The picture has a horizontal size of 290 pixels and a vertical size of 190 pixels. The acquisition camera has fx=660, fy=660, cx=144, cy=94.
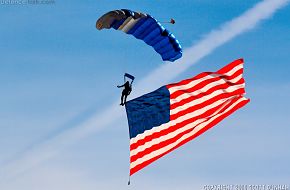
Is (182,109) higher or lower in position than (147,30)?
lower

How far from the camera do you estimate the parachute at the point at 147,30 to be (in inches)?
973

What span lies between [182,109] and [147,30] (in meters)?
3.49

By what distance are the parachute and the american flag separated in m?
1.48

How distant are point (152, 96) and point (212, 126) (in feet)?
9.11

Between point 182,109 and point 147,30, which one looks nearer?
point 147,30

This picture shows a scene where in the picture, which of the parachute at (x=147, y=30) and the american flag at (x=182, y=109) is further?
the american flag at (x=182, y=109)

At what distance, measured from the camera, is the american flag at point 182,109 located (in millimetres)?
25750

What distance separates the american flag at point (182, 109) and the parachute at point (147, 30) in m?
1.48

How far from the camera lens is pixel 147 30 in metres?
25.6

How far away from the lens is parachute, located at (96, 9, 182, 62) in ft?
81.1

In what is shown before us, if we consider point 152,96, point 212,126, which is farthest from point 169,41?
point 212,126

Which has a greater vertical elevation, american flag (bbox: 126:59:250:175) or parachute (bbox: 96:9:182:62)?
parachute (bbox: 96:9:182:62)

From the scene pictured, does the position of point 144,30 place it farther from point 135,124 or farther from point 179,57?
point 135,124

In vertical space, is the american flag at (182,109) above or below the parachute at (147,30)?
below
